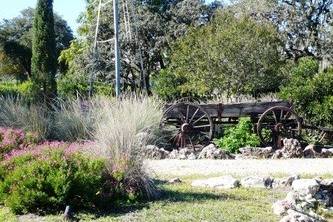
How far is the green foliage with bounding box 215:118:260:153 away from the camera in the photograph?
1243 centimetres

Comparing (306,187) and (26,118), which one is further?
(26,118)

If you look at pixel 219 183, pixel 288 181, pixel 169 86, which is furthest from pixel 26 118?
pixel 169 86

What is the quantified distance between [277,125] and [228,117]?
1.13 meters

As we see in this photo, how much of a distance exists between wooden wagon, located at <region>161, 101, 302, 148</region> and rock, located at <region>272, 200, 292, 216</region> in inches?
255

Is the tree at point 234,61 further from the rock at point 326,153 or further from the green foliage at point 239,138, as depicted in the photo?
the rock at point 326,153

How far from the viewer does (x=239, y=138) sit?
496 inches

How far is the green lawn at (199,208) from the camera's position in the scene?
589 centimetres

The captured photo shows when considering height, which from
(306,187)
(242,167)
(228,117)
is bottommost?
(242,167)

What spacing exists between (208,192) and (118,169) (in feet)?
4.37

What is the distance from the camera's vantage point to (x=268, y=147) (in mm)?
12188

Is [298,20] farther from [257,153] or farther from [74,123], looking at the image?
[74,123]

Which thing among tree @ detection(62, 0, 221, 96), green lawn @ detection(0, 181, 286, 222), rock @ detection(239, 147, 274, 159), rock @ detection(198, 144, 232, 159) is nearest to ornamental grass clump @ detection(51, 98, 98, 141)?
rock @ detection(198, 144, 232, 159)

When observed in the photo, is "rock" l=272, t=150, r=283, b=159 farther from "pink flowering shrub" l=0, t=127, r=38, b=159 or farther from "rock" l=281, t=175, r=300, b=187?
"pink flowering shrub" l=0, t=127, r=38, b=159

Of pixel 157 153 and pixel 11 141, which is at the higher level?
pixel 11 141
